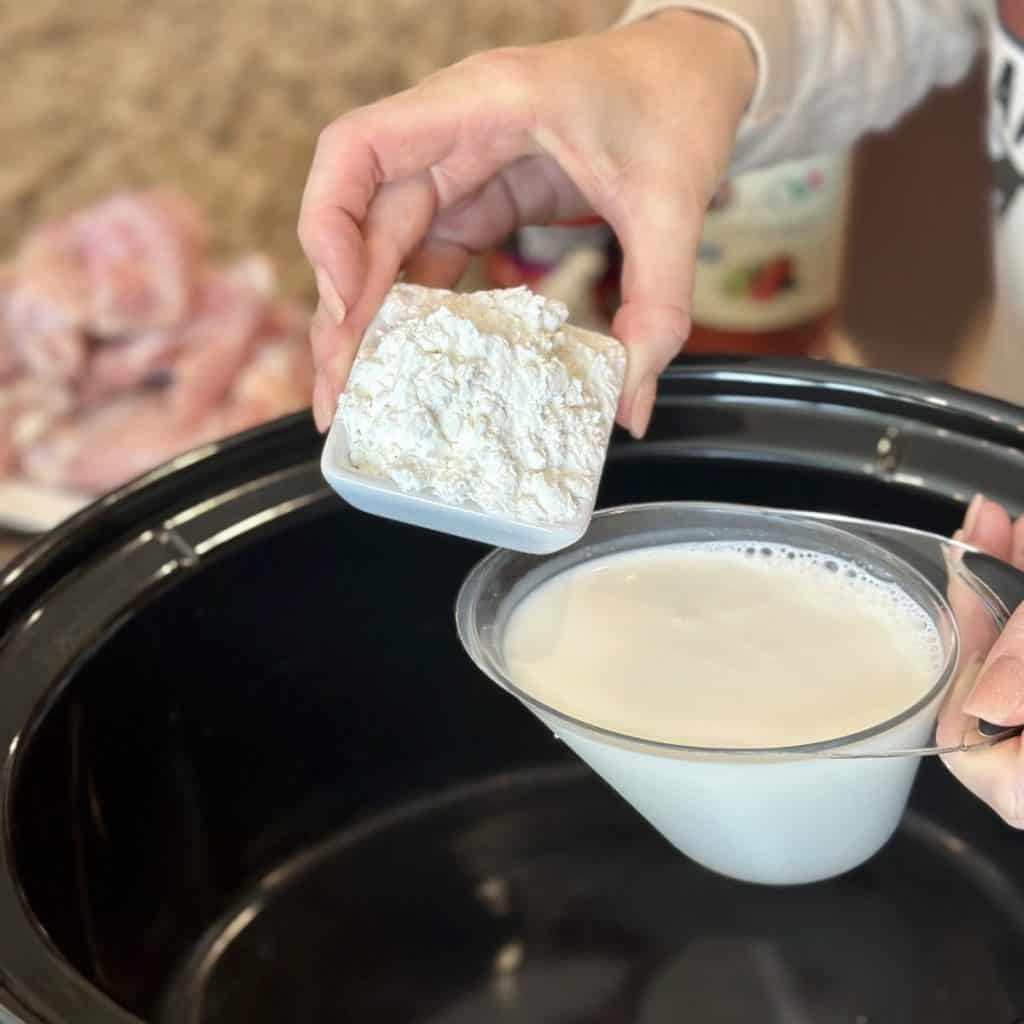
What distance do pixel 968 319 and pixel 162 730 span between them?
829 mm

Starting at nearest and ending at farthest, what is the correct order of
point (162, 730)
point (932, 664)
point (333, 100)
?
1. point (932, 664)
2. point (162, 730)
3. point (333, 100)

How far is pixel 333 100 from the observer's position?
4.71 ft

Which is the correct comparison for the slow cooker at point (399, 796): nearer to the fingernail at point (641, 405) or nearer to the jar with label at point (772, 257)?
the fingernail at point (641, 405)

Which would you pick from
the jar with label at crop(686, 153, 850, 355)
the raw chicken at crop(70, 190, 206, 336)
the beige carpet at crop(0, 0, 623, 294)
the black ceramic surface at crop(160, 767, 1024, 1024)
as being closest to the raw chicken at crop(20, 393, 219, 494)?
the raw chicken at crop(70, 190, 206, 336)

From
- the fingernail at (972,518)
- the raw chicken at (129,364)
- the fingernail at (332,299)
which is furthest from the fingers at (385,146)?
the raw chicken at (129,364)

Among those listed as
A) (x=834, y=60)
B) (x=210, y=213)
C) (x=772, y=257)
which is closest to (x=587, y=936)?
(x=834, y=60)

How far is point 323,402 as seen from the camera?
0.56 meters

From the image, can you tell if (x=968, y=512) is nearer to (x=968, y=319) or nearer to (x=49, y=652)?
(x=49, y=652)

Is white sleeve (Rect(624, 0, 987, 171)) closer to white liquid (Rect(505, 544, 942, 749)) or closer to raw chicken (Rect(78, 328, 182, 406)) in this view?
white liquid (Rect(505, 544, 942, 749))

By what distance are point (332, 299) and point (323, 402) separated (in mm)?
45

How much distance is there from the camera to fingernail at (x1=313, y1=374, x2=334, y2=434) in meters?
0.55

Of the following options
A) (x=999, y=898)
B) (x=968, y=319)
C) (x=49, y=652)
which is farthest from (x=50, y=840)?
(x=968, y=319)

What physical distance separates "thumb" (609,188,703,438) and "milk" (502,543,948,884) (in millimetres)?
76

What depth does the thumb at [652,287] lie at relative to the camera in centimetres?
58
